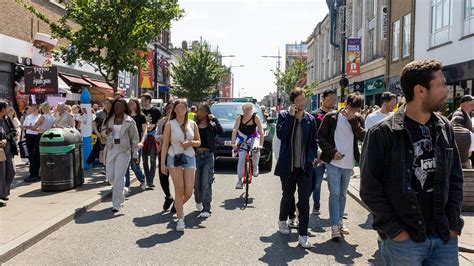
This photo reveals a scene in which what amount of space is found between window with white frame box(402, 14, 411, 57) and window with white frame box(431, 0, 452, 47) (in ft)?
10.2

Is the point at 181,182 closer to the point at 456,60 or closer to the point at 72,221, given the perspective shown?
the point at 72,221

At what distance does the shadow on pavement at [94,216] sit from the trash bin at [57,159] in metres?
1.61

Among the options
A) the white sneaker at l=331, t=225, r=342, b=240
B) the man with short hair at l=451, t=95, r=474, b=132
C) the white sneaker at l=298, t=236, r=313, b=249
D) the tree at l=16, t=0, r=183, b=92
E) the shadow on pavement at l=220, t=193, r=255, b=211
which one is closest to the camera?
the white sneaker at l=298, t=236, r=313, b=249

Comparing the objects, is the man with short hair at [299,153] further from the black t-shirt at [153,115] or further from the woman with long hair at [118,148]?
the black t-shirt at [153,115]

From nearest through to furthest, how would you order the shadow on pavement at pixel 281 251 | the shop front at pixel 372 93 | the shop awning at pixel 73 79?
the shadow on pavement at pixel 281 251
the shop awning at pixel 73 79
the shop front at pixel 372 93

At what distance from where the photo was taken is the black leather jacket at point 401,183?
2.65m

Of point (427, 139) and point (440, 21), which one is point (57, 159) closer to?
point (427, 139)

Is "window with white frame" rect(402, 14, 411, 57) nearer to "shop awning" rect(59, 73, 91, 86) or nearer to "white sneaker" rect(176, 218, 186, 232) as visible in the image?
"shop awning" rect(59, 73, 91, 86)

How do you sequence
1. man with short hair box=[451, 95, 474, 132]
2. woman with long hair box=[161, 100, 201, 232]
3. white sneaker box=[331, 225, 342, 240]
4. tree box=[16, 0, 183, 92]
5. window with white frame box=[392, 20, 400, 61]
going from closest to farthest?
white sneaker box=[331, 225, 342, 240] → woman with long hair box=[161, 100, 201, 232] → man with short hair box=[451, 95, 474, 132] → tree box=[16, 0, 183, 92] → window with white frame box=[392, 20, 400, 61]

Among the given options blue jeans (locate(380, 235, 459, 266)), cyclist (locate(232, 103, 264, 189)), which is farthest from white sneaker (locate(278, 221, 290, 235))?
blue jeans (locate(380, 235, 459, 266))

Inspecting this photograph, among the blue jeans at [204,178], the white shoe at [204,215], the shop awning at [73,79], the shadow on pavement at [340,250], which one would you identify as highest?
the shop awning at [73,79]

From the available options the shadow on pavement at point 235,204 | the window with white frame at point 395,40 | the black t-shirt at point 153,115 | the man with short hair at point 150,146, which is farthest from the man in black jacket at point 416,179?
the window with white frame at point 395,40

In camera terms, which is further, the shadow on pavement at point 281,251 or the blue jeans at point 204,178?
the blue jeans at point 204,178

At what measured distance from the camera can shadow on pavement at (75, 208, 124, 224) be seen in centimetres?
720
